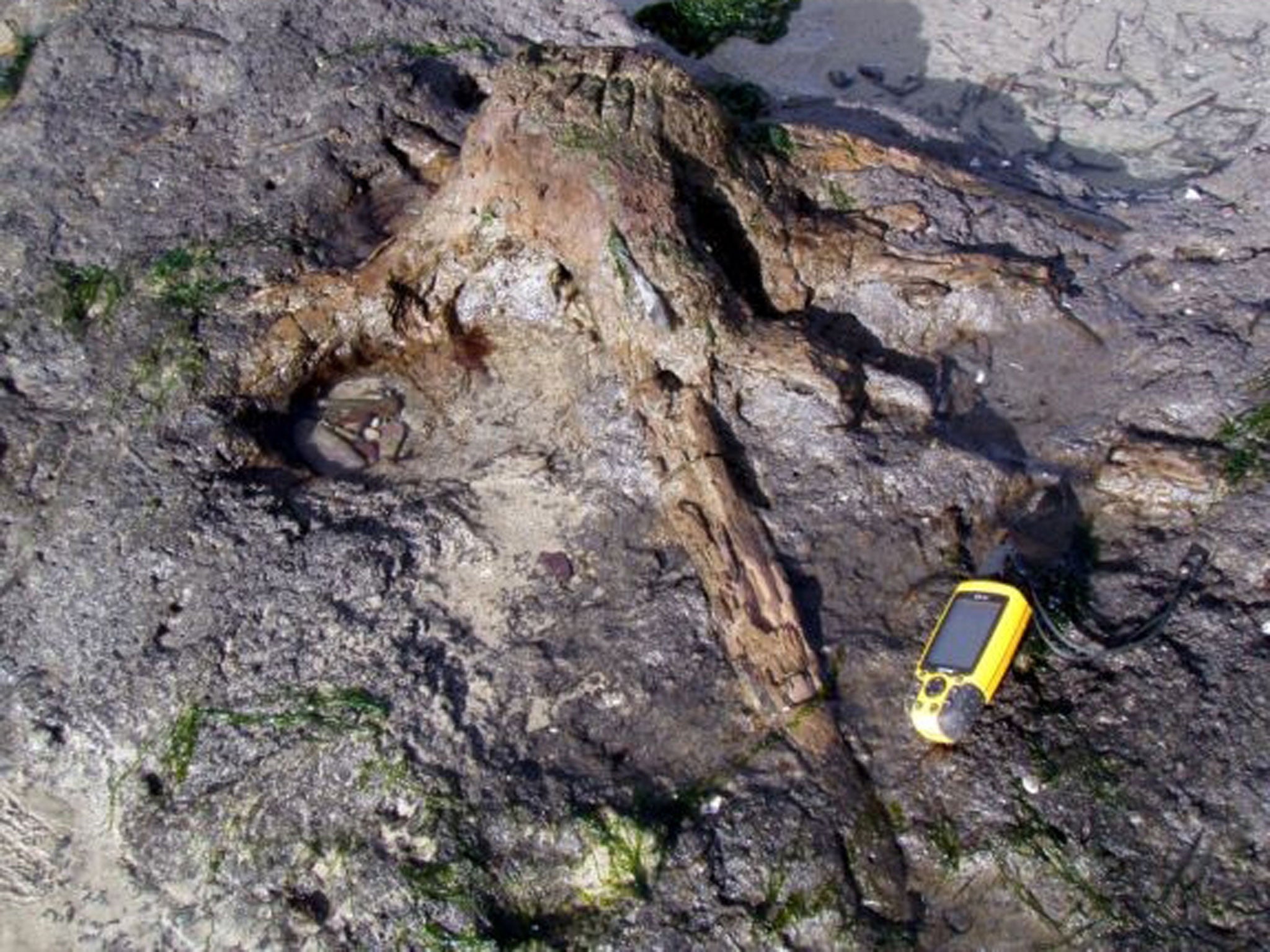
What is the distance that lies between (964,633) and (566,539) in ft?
5.05

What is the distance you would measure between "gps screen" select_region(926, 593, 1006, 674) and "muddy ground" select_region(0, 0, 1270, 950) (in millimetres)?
267

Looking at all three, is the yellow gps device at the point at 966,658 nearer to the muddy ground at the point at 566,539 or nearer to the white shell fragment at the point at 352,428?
the muddy ground at the point at 566,539

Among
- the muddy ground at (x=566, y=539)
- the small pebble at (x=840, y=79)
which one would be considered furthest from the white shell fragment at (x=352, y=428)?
the small pebble at (x=840, y=79)

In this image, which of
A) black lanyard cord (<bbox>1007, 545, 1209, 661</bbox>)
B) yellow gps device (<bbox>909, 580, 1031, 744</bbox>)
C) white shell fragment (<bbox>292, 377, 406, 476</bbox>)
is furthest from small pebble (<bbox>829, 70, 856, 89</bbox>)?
yellow gps device (<bbox>909, 580, 1031, 744</bbox>)

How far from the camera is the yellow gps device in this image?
392cm

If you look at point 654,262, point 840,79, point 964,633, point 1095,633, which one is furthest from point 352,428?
point 840,79

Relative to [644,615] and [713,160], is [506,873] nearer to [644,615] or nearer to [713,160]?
[644,615]

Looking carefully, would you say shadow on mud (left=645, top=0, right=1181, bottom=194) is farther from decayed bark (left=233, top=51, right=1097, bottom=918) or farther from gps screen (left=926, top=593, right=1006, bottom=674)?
gps screen (left=926, top=593, right=1006, bottom=674)

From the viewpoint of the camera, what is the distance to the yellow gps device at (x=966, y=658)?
12.9ft

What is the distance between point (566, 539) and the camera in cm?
482

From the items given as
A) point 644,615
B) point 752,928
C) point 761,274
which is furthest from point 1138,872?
point 761,274

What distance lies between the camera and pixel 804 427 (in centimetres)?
484

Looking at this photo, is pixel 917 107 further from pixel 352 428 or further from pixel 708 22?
pixel 352 428

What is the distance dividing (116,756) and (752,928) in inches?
91.9
